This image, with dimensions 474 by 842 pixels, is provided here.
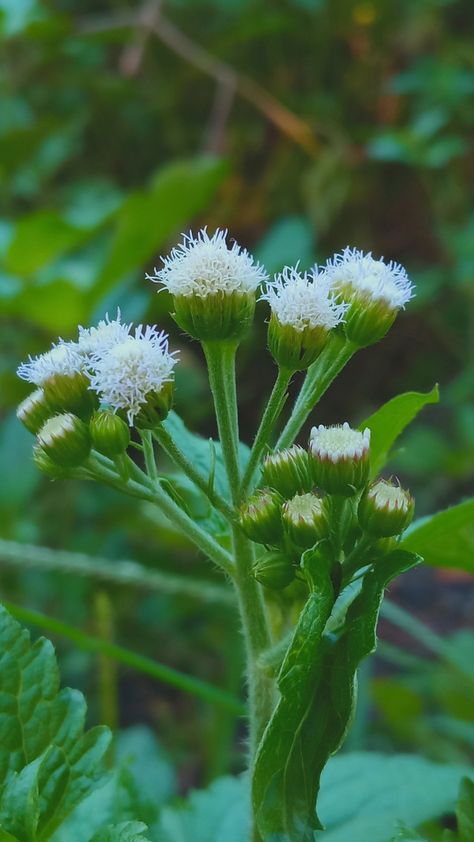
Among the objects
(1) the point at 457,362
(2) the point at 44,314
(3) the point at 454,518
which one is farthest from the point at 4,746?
(1) the point at 457,362

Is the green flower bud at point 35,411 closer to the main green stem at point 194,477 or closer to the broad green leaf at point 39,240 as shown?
the main green stem at point 194,477

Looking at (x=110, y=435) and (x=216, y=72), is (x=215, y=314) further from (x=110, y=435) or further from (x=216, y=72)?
(x=216, y=72)

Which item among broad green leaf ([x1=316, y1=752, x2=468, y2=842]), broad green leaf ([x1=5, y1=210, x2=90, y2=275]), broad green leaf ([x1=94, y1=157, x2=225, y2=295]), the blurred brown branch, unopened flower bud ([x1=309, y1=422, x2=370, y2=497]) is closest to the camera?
unopened flower bud ([x1=309, y1=422, x2=370, y2=497])

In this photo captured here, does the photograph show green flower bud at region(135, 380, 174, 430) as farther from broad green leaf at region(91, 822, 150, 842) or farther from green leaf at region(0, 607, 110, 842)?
broad green leaf at region(91, 822, 150, 842)

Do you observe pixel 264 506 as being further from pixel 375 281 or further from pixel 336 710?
pixel 375 281

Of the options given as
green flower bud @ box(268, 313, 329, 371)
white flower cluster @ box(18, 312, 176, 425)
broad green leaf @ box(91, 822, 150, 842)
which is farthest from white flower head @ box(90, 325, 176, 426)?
broad green leaf @ box(91, 822, 150, 842)

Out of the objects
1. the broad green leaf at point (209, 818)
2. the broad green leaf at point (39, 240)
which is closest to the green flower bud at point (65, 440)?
the broad green leaf at point (209, 818)

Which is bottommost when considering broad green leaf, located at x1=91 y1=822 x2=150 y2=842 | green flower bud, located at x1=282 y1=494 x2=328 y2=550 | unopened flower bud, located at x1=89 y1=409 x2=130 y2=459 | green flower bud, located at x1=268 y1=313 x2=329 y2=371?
broad green leaf, located at x1=91 y1=822 x2=150 y2=842
